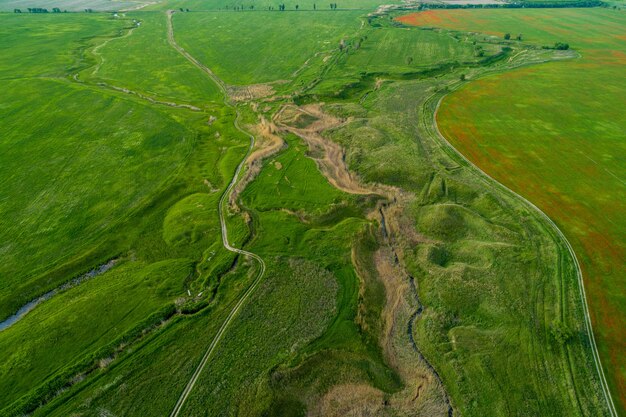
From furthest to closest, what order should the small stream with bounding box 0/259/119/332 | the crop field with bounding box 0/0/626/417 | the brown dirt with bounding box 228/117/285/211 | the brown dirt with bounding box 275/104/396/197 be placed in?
the brown dirt with bounding box 275/104/396/197
the brown dirt with bounding box 228/117/285/211
the small stream with bounding box 0/259/119/332
the crop field with bounding box 0/0/626/417

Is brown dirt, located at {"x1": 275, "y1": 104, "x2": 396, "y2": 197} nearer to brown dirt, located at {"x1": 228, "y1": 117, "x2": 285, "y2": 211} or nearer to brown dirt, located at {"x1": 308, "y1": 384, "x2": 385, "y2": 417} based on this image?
brown dirt, located at {"x1": 228, "y1": 117, "x2": 285, "y2": 211}

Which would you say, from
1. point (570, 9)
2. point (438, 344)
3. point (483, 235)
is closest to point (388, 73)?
point (483, 235)

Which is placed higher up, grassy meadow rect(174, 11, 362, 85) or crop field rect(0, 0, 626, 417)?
grassy meadow rect(174, 11, 362, 85)

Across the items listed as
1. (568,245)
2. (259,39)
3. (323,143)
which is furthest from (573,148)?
(259,39)

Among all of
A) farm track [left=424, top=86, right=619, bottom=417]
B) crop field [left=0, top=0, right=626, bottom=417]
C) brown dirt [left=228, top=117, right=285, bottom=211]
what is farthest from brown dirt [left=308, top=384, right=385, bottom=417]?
brown dirt [left=228, top=117, right=285, bottom=211]

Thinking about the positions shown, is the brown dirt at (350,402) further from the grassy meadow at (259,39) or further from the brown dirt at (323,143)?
the grassy meadow at (259,39)
